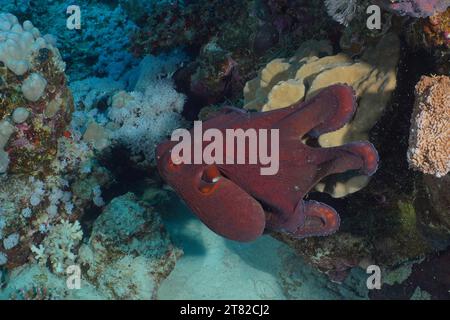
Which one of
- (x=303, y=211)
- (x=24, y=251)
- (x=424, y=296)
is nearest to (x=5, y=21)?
(x=24, y=251)

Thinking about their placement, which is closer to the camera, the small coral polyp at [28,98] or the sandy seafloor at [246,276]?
the small coral polyp at [28,98]

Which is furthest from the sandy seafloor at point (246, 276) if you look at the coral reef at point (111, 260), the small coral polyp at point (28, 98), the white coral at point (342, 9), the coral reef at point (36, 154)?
the white coral at point (342, 9)

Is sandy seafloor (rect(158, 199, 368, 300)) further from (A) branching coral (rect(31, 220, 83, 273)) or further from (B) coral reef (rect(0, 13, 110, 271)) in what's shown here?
(B) coral reef (rect(0, 13, 110, 271))

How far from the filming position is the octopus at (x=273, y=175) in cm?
254

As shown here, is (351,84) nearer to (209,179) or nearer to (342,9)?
(342,9)

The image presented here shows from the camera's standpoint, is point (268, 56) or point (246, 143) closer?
point (246, 143)

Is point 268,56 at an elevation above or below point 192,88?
above

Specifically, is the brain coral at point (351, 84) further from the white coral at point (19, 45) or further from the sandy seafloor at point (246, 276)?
the white coral at point (19, 45)

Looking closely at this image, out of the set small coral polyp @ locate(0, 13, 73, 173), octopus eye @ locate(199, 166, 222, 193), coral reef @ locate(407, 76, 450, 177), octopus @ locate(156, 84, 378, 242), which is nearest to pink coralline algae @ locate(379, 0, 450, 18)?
coral reef @ locate(407, 76, 450, 177)

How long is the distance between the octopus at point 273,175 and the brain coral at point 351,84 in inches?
14.9

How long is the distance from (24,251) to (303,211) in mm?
3754

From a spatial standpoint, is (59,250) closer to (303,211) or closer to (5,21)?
(5,21)

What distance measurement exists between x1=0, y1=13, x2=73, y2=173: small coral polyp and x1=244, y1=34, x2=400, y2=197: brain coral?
2516mm

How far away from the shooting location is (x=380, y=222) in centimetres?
356
